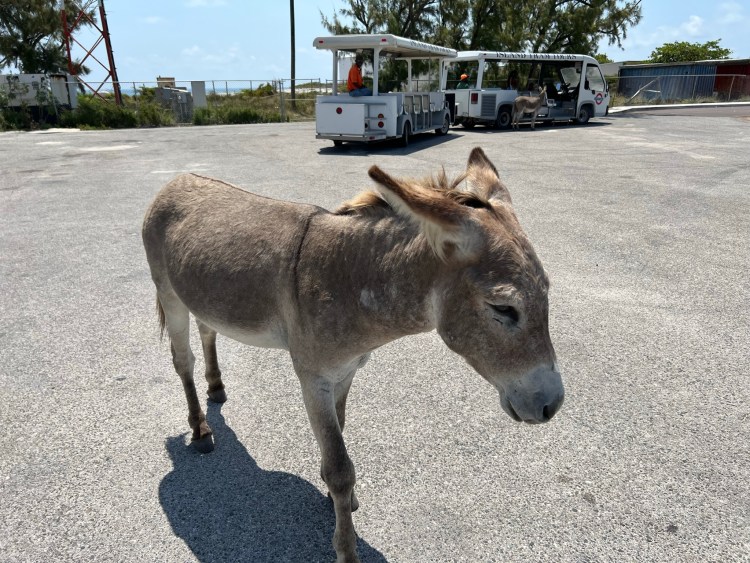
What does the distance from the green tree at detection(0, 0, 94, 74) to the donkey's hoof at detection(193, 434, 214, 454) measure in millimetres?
40760

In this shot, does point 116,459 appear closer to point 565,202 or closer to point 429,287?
point 429,287

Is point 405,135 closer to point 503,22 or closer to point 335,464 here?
point 335,464

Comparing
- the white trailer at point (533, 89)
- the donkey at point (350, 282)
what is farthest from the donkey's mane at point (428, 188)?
the white trailer at point (533, 89)

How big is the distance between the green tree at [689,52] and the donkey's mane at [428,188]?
2782 inches

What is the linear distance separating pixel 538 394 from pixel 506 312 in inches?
11.6

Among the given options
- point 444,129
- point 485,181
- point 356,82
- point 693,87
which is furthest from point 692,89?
point 485,181

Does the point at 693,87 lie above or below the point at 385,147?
above

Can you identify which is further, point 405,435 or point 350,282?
point 405,435

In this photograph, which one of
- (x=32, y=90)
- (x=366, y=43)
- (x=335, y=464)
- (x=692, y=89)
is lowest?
(x=335, y=464)

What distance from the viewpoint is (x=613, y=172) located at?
11734mm

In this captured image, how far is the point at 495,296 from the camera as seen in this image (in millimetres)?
1701

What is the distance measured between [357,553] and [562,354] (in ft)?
8.12

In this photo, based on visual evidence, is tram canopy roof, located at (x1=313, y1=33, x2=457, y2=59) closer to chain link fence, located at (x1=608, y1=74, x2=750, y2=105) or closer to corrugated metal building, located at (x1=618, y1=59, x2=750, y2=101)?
chain link fence, located at (x1=608, y1=74, x2=750, y2=105)

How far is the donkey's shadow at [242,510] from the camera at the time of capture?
2.45 meters
